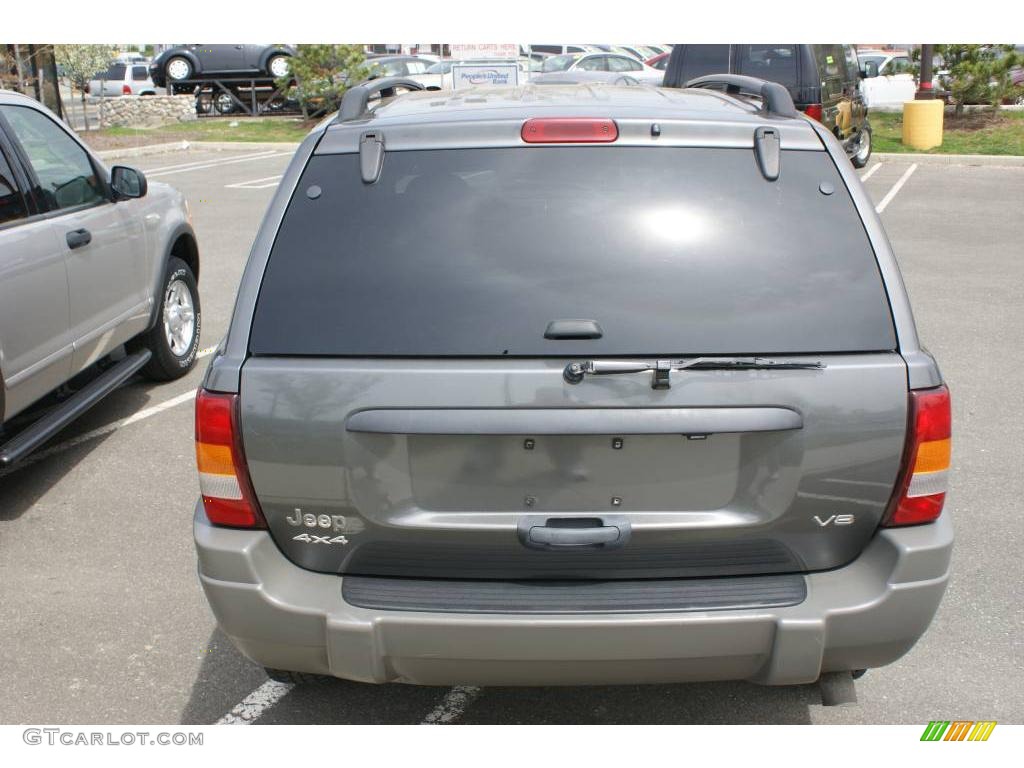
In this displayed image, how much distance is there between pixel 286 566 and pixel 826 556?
1.43m

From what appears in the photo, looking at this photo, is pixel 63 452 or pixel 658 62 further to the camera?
pixel 658 62

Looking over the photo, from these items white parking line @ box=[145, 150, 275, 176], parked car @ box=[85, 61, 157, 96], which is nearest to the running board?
white parking line @ box=[145, 150, 275, 176]

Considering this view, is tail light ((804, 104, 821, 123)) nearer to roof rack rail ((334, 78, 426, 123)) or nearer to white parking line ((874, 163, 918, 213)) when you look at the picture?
white parking line ((874, 163, 918, 213))

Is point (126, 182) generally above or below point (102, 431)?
above

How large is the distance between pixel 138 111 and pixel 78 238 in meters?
25.4

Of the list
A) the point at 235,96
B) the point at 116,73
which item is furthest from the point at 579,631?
the point at 116,73

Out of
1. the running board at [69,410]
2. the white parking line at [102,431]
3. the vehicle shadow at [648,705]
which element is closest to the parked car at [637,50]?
the white parking line at [102,431]

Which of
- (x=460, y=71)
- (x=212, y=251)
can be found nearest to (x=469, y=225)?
(x=212, y=251)

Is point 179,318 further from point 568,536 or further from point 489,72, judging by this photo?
point 489,72

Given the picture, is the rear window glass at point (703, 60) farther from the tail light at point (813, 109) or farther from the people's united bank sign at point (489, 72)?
the people's united bank sign at point (489, 72)

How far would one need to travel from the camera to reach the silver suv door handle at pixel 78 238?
5594mm

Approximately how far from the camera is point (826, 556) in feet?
9.48
